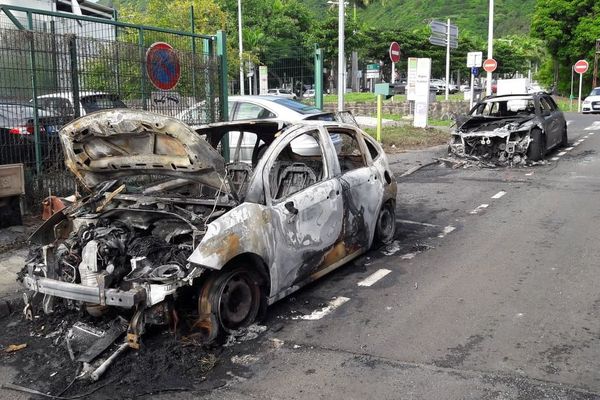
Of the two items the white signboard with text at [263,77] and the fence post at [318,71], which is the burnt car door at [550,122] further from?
the white signboard with text at [263,77]

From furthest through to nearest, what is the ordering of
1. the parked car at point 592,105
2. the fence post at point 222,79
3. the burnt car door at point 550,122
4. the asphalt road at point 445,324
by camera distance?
the parked car at point 592,105 < the burnt car door at point 550,122 < the fence post at point 222,79 < the asphalt road at point 445,324

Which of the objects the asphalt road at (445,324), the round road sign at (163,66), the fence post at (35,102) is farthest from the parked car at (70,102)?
the asphalt road at (445,324)

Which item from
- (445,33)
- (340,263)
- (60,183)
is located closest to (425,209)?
(340,263)

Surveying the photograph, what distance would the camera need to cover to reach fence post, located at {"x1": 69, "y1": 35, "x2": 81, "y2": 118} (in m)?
8.10

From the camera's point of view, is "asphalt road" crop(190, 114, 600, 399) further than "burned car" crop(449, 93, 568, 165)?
No

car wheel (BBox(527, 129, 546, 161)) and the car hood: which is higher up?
the car hood

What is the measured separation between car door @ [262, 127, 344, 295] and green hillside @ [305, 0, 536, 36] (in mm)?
88771

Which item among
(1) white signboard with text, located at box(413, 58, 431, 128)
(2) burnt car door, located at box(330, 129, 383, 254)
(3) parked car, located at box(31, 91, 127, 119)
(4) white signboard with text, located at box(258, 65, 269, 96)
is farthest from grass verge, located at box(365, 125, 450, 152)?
(2) burnt car door, located at box(330, 129, 383, 254)

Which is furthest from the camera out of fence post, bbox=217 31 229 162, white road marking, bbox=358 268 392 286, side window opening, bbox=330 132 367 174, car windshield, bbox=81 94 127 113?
fence post, bbox=217 31 229 162

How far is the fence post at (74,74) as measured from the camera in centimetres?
810

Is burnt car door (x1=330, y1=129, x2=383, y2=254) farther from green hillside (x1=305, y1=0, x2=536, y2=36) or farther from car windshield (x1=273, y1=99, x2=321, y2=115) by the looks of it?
green hillside (x1=305, y1=0, x2=536, y2=36)

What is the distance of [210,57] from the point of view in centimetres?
1071

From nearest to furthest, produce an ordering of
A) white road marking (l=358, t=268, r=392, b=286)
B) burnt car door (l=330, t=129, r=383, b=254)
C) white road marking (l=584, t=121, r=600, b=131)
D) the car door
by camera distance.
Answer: the car door < white road marking (l=358, t=268, r=392, b=286) < burnt car door (l=330, t=129, r=383, b=254) < white road marking (l=584, t=121, r=600, b=131)

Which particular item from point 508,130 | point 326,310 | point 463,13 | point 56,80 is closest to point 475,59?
point 508,130
